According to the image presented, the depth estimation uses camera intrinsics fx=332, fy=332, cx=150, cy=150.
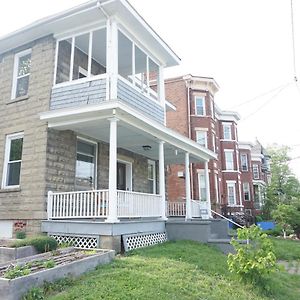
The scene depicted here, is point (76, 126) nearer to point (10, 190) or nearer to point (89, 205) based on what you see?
point (89, 205)

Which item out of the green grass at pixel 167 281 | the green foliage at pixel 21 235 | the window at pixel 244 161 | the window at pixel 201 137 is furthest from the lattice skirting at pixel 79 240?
the window at pixel 244 161

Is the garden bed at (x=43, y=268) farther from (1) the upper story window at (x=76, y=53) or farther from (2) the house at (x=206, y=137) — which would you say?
(2) the house at (x=206, y=137)

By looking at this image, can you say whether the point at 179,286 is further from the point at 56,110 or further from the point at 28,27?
the point at 28,27

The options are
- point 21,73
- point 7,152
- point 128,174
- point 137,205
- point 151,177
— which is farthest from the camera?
point 151,177

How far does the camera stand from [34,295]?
5.06m

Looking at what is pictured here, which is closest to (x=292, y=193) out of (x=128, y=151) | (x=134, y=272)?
(x=128, y=151)

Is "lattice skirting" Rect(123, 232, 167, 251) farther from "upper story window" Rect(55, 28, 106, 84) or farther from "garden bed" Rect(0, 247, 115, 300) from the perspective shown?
"upper story window" Rect(55, 28, 106, 84)

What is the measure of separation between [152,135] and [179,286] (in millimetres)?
6103

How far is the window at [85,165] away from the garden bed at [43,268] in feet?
11.6

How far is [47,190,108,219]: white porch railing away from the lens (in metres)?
9.07

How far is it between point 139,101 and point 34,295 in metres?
7.65

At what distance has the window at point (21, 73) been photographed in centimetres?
1167

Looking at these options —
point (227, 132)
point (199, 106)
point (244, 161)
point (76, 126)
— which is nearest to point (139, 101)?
point (76, 126)

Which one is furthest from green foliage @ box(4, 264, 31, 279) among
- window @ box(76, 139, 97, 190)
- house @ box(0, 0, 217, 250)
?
window @ box(76, 139, 97, 190)
